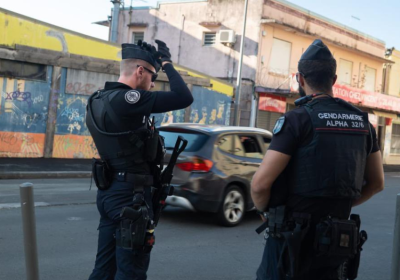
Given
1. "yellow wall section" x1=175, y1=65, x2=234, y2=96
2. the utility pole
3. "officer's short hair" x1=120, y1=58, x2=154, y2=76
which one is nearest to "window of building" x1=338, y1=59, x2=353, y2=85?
"yellow wall section" x1=175, y1=65, x2=234, y2=96

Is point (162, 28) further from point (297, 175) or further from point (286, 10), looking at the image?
point (297, 175)

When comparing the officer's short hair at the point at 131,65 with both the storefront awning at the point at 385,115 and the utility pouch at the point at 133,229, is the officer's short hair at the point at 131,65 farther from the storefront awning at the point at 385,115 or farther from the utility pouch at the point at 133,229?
the storefront awning at the point at 385,115

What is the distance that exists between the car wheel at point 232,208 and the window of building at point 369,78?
26.5 metres

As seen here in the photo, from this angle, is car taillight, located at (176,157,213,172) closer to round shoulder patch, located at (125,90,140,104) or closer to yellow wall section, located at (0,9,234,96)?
round shoulder patch, located at (125,90,140,104)

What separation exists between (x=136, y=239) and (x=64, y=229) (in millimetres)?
4406

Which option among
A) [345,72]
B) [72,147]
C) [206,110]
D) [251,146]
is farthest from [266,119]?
[251,146]

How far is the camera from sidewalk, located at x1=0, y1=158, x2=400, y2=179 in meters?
13.5

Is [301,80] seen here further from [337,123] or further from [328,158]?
[328,158]

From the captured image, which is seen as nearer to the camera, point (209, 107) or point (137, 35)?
point (209, 107)

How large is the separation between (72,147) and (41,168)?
3870 mm

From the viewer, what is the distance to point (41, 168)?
48.5 feet

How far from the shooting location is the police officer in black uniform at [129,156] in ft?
10.2

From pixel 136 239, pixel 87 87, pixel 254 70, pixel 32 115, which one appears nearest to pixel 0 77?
pixel 32 115

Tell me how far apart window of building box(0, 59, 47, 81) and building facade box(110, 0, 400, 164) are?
10.9 metres
